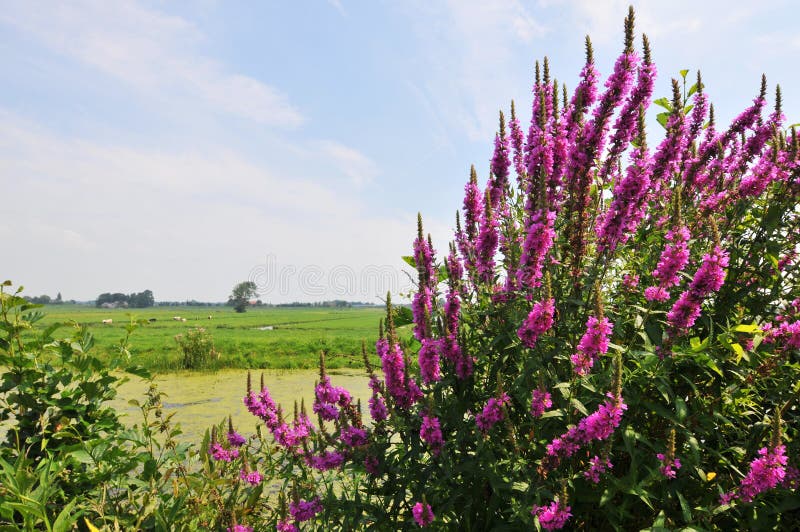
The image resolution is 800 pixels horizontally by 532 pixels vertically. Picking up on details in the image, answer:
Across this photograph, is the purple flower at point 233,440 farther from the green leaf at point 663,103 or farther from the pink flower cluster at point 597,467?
the green leaf at point 663,103

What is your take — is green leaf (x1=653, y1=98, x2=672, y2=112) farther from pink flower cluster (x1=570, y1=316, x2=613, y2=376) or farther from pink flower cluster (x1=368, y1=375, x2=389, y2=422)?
pink flower cluster (x1=368, y1=375, x2=389, y2=422)

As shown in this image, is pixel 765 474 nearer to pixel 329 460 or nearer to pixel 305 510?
pixel 329 460

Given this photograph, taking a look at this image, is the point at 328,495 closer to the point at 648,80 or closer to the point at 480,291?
the point at 480,291

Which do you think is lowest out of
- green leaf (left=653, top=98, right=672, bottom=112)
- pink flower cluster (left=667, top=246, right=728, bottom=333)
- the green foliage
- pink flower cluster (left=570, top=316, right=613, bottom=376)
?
the green foliage

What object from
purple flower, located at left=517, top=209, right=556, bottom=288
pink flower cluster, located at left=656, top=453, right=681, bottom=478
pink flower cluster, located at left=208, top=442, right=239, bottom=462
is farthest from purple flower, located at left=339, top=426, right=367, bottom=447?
pink flower cluster, located at left=656, top=453, right=681, bottom=478

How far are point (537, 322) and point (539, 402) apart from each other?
37 cm

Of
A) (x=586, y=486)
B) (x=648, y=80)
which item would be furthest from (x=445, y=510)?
(x=648, y=80)

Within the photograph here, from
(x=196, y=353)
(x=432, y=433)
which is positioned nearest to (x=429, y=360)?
(x=432, y=433)

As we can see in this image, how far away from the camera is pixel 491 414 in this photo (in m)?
2.22

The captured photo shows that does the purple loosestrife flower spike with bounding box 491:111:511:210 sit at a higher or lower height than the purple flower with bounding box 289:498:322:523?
higher

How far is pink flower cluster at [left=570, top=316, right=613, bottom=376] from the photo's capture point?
200 centimetres

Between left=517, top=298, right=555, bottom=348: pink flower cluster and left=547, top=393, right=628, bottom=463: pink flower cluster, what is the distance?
1.34 ft

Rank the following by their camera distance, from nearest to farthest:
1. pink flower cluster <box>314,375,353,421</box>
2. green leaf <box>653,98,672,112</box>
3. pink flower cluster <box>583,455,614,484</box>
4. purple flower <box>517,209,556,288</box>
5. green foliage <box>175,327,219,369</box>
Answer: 1. pink flower cluster <box>583,455,614,484</box>
2. purple flower <box>517,209,556,288</box>
3. pink flower cluster <box>314,375,353,421</box>
4. green leaf <box>653,98,672,112</box>
5. green foliage <box>175,327,219,369</box>

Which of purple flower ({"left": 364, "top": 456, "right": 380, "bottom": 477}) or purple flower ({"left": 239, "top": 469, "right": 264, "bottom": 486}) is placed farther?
purple flower ({"left": 239, "top": 469, "right": 264, "bottom": 486})
